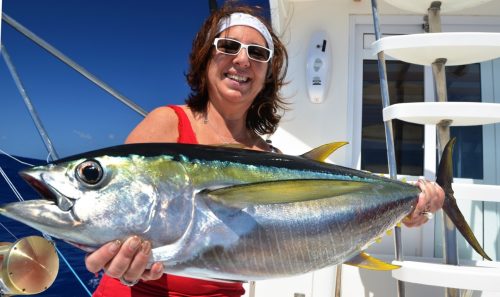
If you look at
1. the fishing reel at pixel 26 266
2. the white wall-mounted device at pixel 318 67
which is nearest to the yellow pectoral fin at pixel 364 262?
the fishing reel at pixel 26 266

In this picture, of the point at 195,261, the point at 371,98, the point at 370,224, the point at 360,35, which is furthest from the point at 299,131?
the point at 195,261

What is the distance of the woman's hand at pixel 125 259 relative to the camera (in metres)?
1.11

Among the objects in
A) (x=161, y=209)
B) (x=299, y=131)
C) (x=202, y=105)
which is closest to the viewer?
(x=161, y=209)

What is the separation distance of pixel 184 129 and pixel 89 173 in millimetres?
587

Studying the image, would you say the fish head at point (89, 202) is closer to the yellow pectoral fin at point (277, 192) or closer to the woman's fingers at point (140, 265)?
the woman's fingers at point (140, 265)

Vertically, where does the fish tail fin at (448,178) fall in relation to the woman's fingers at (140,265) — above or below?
above

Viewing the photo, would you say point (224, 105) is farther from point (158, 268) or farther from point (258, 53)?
point (158, 268)

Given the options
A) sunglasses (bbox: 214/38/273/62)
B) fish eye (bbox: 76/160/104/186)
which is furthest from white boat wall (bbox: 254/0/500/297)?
fish eye (bbox: 76/160/104/186)

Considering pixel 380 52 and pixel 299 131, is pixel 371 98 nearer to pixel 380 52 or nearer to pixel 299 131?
pixel 299 131

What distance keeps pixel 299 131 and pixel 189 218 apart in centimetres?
298

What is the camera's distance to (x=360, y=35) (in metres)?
4.25

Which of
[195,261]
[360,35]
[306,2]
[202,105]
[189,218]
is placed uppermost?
[306,2]

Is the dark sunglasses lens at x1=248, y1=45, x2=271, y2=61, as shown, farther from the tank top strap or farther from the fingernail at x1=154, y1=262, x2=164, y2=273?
the fingernail at x1=154, y1=262, x2=164, y2=273

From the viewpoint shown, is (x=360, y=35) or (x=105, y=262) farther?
A: (x=360, y=35)
